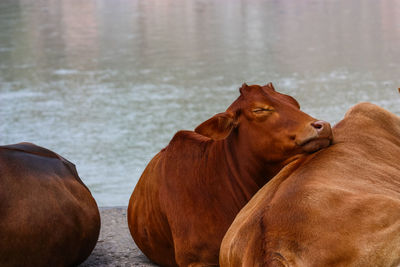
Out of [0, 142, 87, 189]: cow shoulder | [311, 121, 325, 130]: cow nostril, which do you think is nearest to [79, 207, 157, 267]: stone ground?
[0, 142, 87, 189]: cow shoulder

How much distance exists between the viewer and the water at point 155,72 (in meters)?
5.95

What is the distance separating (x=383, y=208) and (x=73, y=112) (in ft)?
17.0

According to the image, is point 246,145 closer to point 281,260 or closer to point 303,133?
point 303,133

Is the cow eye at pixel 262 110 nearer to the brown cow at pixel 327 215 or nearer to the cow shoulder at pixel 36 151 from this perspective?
the brown cow at pixel 327 215

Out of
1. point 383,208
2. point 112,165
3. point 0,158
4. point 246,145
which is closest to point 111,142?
point 112,165

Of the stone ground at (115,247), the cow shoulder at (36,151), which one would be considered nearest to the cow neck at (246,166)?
the stone ground at (115,247)

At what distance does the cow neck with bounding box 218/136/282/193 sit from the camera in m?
2.44

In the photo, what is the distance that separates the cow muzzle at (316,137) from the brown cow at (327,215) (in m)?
0.03

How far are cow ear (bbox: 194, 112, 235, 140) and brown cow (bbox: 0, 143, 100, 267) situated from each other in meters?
0.69

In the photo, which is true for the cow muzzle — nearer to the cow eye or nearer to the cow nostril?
the cow nostril

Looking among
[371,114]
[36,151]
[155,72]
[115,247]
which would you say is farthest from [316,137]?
[155,72]

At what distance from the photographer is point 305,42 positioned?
34.3 feet

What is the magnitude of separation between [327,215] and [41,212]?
119 centimetres

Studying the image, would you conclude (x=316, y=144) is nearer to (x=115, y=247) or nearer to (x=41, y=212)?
(x=41, y=212)
